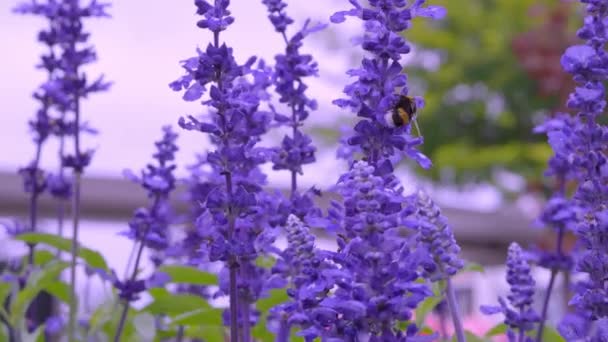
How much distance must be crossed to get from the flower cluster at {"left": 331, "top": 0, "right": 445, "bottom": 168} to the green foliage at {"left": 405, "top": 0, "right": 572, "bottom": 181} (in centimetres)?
1216

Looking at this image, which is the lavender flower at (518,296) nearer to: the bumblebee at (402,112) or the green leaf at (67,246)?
the bumblebee at (402,112)

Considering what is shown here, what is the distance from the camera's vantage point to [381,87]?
113cm

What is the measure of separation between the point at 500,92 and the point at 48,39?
1237 cm

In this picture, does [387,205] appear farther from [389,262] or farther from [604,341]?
[604,341]

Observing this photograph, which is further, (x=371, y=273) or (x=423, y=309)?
(x=423, y=309)

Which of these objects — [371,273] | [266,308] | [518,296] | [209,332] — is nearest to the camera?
[371,273]

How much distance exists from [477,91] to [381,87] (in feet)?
45.3

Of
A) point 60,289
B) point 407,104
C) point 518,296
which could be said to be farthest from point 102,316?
point 407,104

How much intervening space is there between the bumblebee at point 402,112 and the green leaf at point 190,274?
0.84 m

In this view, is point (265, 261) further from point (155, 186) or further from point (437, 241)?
point (437, 241)

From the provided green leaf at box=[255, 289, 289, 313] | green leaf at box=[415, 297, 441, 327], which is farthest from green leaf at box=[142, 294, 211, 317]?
green leaf at box=[415, 297, 441, 327]

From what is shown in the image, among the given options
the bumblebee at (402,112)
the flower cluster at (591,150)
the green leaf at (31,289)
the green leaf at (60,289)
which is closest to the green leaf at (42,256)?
the green leaf at (60,289)

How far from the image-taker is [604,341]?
3.50ft

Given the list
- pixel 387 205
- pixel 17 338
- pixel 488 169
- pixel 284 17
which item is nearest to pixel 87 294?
pixel 17 338
